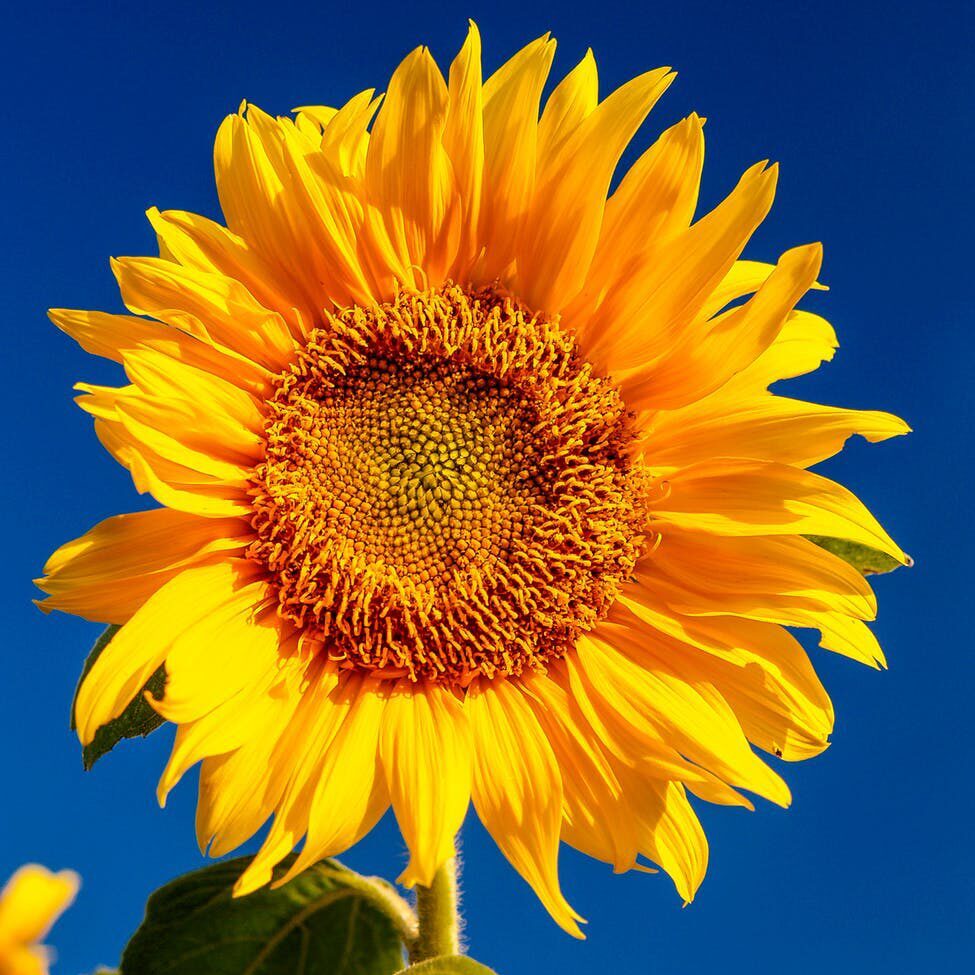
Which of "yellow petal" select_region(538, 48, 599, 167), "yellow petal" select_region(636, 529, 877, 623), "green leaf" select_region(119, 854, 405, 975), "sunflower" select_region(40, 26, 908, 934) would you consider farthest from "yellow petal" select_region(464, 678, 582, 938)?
"yellow petal" select_region(538, 48, 599, 167)

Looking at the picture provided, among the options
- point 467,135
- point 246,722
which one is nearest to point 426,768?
point 246,722

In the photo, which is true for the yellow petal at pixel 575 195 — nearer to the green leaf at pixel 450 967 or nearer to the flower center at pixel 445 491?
the flower center at pixel 445 491

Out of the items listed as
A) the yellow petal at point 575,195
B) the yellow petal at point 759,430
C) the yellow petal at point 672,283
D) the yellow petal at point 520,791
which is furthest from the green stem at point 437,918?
the yellow petal at point 575,195

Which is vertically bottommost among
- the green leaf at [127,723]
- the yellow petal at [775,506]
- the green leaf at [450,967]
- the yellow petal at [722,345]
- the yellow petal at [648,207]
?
the green leaf at [450,967]

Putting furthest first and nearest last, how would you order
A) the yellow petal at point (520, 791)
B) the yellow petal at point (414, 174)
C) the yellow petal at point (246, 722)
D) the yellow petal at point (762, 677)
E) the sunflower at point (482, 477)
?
the yellow petal at point (762, 677), the yellow petal at point (414, 174), the sunflower at point (482, 477), the yellow petal at point (520, 791), the yellow petal at point (246, 722)

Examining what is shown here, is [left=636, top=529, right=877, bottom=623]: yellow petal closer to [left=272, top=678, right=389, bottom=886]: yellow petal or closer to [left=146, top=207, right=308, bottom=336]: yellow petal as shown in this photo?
[left=272, top=678, right=389, bottom=886]: yellow petal

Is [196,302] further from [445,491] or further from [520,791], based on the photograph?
[520,791]
